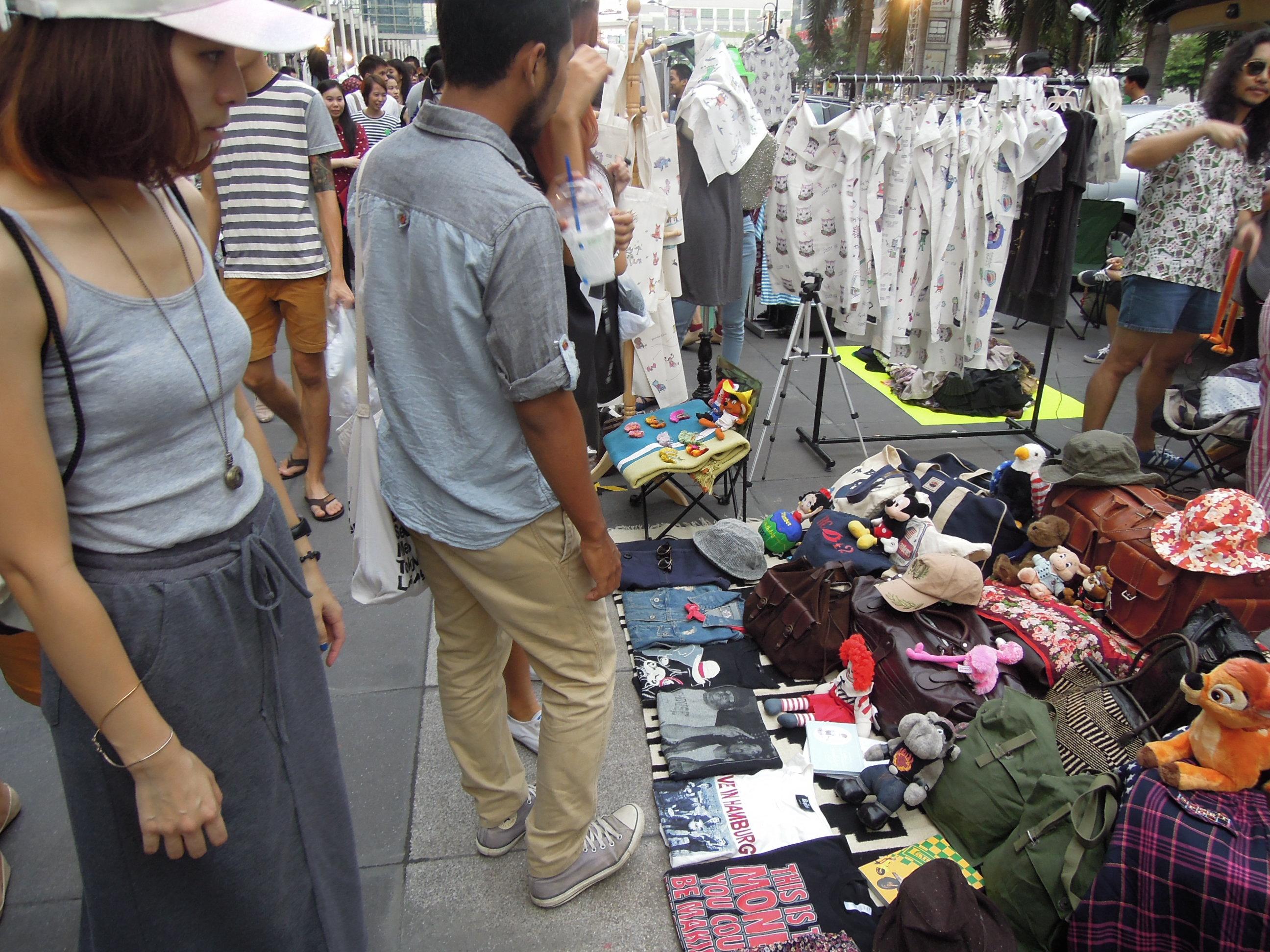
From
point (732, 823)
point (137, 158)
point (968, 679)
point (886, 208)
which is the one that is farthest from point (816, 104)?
point (137, 158)

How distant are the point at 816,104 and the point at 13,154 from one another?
674 cm

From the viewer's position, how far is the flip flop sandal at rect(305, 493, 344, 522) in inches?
159

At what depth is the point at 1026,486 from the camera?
368cm

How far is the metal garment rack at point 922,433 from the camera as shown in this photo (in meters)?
4.27

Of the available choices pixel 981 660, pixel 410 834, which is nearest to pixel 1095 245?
pixel 981 660

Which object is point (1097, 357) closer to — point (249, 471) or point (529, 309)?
point (529, 309)

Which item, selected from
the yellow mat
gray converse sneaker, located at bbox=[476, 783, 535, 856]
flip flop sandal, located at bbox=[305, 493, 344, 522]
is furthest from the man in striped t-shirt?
the yellow mat

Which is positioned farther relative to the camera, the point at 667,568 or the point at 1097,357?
the point at 1097,357

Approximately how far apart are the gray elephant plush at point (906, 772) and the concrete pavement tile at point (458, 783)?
2.05 feet

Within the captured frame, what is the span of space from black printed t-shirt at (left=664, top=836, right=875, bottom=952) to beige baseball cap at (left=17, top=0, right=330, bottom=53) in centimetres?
204

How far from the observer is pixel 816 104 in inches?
265

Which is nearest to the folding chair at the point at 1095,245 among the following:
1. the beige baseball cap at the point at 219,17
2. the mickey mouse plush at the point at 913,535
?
the mickey mouse plush at the point at 913,535

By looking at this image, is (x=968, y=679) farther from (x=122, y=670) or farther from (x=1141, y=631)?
(x=122, y=670)

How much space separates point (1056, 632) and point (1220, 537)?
0.66 m
